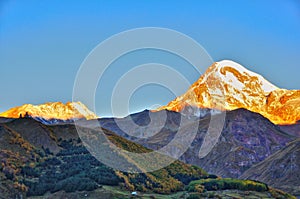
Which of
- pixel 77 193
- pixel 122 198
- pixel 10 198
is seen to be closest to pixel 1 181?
pixel 10 198

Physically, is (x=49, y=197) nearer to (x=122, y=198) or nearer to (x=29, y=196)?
(x=29, y=196)

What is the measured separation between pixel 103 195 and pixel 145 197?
1708cm

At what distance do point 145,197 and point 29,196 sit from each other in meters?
45.6

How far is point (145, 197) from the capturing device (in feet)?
656

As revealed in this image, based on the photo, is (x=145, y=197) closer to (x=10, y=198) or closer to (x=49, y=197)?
(x=49, y=197)

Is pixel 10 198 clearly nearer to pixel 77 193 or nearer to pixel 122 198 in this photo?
pixel 77 193

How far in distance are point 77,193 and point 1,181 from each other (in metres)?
30.6

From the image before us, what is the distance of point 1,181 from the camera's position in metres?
199

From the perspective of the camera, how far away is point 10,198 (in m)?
191

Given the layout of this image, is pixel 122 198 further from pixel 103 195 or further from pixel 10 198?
pixel 10 198

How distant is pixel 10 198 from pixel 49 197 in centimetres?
1460

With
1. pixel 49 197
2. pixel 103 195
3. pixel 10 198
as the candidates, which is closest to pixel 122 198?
pixel 103 195

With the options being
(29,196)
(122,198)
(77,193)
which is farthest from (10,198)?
(122,198)

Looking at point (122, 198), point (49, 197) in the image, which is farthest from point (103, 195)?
point (49, 197)
